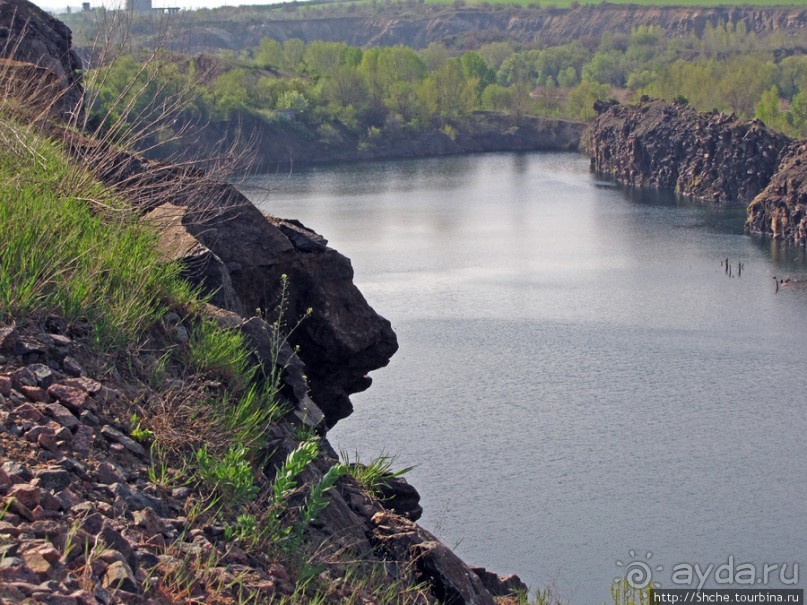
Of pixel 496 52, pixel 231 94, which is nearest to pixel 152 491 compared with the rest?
pixel 231 94

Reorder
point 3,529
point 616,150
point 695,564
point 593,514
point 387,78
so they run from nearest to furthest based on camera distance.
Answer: point 3,529
point 695,564
point 593,514
point 616,150
point 387,78

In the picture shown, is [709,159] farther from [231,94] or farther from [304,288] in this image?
[304,288]

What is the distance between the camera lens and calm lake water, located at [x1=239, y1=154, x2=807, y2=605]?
21406mm

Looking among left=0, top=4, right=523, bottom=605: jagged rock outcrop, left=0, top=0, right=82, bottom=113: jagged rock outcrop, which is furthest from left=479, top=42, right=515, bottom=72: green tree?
left=0, top=4, right=523, bottom=605: jagged rock outcrop

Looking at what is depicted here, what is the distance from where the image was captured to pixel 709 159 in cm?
7856

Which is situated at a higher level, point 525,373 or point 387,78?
point 387,78

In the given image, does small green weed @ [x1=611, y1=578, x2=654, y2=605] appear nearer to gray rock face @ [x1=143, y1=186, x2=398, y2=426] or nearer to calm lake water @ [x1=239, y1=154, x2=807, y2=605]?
gray rock face @ [x1=143, y1=186, x2=398, y2=426]

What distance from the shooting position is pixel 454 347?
35219mm

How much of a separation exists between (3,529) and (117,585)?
58 centimetres

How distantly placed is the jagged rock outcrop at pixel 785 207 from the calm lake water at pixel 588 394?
226 centimetres

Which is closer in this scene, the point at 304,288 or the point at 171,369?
the point at 171,369

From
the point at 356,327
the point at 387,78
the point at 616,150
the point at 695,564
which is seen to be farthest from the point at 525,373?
the point at 387,78

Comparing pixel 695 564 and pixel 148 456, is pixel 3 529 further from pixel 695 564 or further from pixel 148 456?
pixel 695 564

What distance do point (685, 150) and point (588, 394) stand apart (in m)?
57.4
